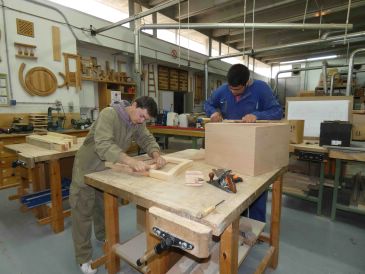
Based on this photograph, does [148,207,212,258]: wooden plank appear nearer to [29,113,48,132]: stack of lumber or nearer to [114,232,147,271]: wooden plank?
[114,232,147,271]: wooden plank

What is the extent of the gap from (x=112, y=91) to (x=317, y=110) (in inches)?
156

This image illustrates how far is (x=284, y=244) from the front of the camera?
76.5 inches

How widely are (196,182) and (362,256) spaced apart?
1.75m

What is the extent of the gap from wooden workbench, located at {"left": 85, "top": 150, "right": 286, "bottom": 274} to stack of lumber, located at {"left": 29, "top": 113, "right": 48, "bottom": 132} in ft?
10.1

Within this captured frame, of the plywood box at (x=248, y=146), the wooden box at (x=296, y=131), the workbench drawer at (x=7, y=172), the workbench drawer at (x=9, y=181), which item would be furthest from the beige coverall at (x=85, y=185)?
the workbench drawer at (x=9, y=181)

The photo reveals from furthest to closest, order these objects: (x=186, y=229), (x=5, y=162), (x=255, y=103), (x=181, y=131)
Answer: (x=181, y=131) < (x=5, y=162) < (x=255, y=103) < (x=186, y=229)

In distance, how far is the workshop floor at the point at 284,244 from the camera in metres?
1.64

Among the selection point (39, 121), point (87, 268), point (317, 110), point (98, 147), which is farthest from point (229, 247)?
point (39, 121)

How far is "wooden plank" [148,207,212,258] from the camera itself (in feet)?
2.07

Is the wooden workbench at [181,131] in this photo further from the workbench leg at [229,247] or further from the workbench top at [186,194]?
the workbench leg at [229,247]

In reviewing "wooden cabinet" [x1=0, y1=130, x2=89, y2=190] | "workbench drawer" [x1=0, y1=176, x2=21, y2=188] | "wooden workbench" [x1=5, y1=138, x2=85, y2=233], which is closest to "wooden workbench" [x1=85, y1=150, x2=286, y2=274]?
"wooden workbench" [x1=5, y1=138, x2=85, y2=233]

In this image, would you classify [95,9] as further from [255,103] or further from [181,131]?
[255,103]

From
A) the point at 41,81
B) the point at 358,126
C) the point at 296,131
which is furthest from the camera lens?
the point at 41,81

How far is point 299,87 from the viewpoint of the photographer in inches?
348
